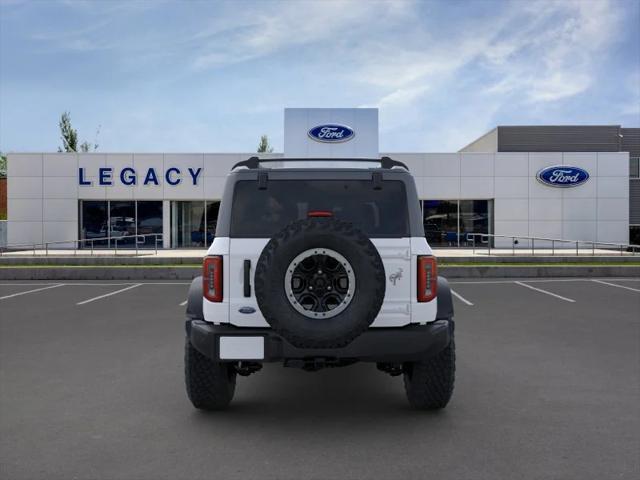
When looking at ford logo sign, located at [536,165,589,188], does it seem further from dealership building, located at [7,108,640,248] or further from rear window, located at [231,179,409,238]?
rear window, located at [231,179,409,238]

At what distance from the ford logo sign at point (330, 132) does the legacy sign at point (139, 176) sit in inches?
239

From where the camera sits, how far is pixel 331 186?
4.39 metres

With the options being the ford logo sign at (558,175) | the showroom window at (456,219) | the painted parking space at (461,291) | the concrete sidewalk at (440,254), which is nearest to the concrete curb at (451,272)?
the painted parking space at (461,291)

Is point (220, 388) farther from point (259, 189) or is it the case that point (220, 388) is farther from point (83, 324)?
point (83, 324)

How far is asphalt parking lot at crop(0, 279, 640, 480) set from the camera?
3.65 m

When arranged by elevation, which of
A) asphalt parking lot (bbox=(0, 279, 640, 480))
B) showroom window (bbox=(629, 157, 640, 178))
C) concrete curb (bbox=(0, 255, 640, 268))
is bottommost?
asphalt parking lot (bbox=(0, 279, 640, 480))

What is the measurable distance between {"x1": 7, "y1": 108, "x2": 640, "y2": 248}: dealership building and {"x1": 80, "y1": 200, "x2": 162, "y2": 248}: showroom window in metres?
0.05

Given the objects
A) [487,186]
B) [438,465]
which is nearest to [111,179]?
[487,186]

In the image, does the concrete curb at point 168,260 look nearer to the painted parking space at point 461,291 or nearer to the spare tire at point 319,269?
the painted parking space at point 461,291

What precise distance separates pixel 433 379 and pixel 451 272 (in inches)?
517

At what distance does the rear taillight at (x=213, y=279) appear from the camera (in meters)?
4.16

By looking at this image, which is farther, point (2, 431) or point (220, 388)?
point (220, 388)

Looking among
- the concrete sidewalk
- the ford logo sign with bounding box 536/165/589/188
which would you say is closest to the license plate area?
the concrete sidewalk

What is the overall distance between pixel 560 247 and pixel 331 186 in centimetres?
2651
